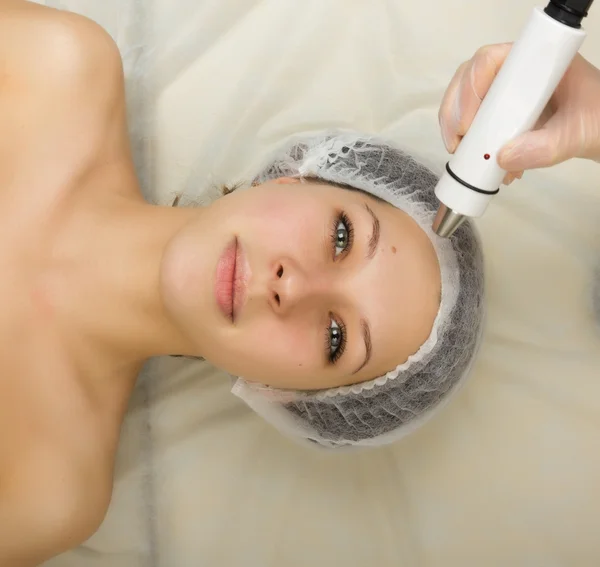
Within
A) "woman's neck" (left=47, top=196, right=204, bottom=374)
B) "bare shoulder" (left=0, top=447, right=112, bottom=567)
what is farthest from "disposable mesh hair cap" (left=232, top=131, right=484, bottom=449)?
"bare shoulder" (left=0, top=447, right=112, bottom=567)

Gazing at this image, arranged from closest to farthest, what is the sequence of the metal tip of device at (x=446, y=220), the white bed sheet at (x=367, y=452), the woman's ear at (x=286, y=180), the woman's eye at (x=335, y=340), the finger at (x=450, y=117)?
the metal tip of device at (x=446, y=220), the finger at (x=450, y=117), the woman's eye at (x=335, y=340), the woman's ear at (x=286, y=180), the white bed sheet at (x=367, y=452)

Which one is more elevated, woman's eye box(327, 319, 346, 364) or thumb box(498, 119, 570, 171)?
thumb box(498, 119, 570, 171)

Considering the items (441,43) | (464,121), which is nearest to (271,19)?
(441,43)

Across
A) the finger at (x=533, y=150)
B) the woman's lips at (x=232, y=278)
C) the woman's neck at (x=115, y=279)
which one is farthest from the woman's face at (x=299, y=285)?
the finger at (x=533, y=150)

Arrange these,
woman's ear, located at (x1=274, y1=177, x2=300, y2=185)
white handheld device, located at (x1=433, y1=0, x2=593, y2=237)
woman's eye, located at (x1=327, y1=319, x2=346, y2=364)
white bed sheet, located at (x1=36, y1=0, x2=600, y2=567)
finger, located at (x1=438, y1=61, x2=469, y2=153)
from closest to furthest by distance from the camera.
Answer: white handheld device, located at (x1=433, y1=0, x2=593, y2=237), finger, located at (x1=438, y1=61, x2=469, y2=153), woman's eye, located at (x1=327, y1=319, x2=346, y2=364), woman's ear, located at (x1=274, y1=177, x2=300, y2=185), white bed sheet, located at (x1=36, y1=0, x2=600, y2=567)

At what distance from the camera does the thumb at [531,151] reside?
0.81 metres

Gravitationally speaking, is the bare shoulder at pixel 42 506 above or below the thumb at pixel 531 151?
below

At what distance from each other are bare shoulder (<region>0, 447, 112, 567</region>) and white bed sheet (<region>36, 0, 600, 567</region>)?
0.75 feet

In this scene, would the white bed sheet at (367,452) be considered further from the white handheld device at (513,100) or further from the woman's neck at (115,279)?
the white handheld device at (513,100)

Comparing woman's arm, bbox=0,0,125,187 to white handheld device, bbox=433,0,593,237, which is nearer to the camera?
white handheld device, bbox=433,0,593,237

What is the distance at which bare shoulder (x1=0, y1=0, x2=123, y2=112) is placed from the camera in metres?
1.27

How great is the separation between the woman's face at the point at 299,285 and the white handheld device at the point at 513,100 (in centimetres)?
22

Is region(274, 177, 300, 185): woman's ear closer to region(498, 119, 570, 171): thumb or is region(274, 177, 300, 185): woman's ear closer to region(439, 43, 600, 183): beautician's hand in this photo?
region(439, 43, 600, 183): beautician's hand

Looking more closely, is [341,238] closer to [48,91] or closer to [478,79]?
[478,79]
